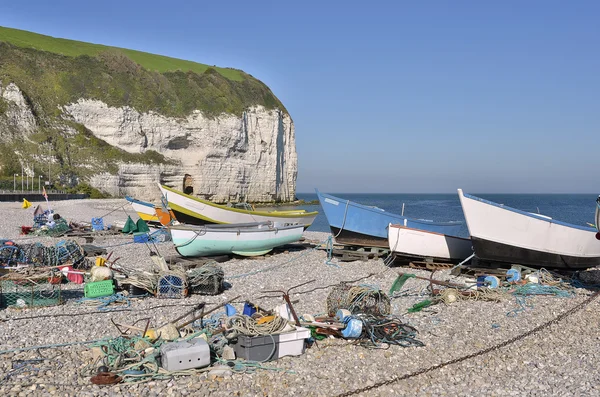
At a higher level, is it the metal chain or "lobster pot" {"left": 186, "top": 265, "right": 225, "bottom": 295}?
"lobster pot" {"left": 186, "top": 265, "right": 225, "bottom": 295}

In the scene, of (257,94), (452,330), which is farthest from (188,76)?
(452,330)

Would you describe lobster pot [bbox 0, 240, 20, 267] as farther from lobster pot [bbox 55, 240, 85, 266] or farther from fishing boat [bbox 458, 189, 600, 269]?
fishing boat [bbox 458, 189, 600, 269]

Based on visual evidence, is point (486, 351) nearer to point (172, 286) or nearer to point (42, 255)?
point (172, 286)

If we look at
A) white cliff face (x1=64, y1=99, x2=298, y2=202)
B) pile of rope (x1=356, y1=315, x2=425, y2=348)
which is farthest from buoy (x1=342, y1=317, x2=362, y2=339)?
white cliff face (x1=64, y1=99, x2=298, y2=202)

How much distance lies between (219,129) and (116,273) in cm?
4614

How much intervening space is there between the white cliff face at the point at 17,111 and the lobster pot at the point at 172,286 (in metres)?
43.5

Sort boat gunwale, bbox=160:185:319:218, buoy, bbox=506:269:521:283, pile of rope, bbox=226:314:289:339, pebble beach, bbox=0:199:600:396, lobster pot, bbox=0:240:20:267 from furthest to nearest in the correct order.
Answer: boat gunwale, bbox=160:185:319:218
buoy, bbox=506:269:521:283
lobster pot, bbox=0:240:20:267
pile of rope, bbox=226:314:289:339
pebble beach, bbox=0:199:600:396

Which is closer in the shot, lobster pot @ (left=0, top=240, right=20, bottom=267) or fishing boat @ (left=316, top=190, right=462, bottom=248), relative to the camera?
lobster pot @ (left=0, top=240, right=20, bottom=267)

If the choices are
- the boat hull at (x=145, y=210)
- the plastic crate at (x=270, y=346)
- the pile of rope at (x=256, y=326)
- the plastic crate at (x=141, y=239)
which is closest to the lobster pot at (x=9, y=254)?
the plastic crate at (x=141, y=239)

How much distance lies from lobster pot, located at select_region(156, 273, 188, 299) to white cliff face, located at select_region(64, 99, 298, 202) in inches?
1635

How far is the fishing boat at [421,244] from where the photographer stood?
15.9 meters

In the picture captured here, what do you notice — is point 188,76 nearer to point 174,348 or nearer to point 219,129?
point 219,129

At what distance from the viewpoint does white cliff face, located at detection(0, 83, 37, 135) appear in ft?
151

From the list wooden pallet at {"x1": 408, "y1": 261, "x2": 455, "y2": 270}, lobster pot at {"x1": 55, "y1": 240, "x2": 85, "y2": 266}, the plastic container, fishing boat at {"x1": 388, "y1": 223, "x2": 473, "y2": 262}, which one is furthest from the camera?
fishing boat at {"x1": 388, "y1": 223, "x2": 473, "y2": 262}
